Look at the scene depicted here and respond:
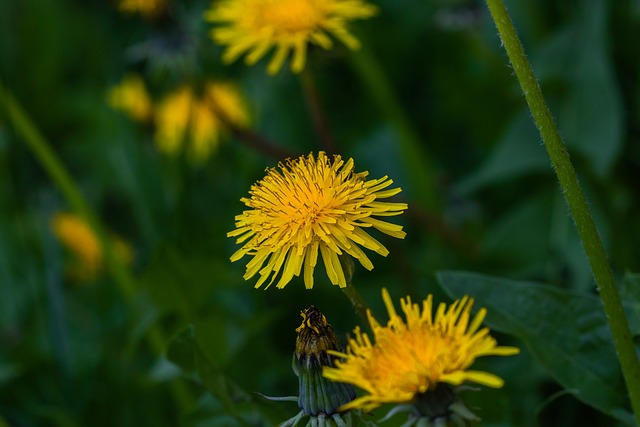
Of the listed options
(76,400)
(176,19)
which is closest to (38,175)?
(176,19)

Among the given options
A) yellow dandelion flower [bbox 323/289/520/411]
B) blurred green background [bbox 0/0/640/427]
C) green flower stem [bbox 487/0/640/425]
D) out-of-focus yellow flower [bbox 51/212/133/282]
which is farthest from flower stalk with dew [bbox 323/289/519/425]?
out-of-focus yellow flower [bbox 51/212/133/282]

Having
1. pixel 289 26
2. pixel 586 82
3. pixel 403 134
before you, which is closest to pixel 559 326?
pixel 289 26

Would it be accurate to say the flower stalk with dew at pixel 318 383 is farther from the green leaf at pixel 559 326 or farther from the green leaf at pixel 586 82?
the green leaf at pixel 586 82

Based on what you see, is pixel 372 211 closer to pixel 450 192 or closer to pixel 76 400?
pixel 76 400

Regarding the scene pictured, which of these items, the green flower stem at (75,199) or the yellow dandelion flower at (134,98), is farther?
the yellow dandelion flower at (134,98)

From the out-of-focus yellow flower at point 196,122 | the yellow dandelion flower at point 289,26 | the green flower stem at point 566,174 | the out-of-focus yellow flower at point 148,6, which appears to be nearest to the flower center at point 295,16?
the yellow dandelion flower at point 289,26

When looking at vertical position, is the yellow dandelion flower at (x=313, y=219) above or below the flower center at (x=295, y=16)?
below

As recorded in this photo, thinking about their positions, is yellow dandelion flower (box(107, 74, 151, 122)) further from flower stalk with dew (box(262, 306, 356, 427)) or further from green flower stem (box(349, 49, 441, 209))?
flower stalk with dew (box(262, 306, 356, 427))
